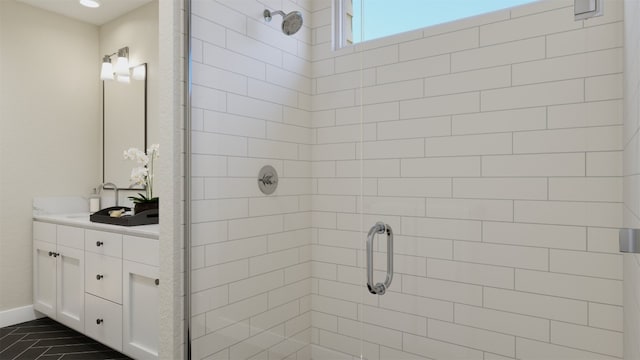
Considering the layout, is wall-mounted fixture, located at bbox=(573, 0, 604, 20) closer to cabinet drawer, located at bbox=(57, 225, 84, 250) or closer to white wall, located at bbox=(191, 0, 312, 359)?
white wall, located at bbox=(191, 0, 312, 359)

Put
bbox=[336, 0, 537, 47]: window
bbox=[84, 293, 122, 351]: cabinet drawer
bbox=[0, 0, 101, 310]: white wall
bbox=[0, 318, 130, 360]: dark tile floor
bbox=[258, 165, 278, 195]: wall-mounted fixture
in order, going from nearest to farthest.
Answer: bbox=[336, 0, 537, 47]: window < bbox=[258, 165, 278, 195]: wall-mounted fixture < bbox=[84, 293, 122, 351]: cabinet drawer < bbox=[0, 318, 130, 360]: dark tile floor < bbox=[0, 0, 101, 310]: white wall

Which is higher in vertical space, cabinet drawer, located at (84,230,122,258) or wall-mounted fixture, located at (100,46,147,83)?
wall-mounted fixture, located at (100,46,147,83)

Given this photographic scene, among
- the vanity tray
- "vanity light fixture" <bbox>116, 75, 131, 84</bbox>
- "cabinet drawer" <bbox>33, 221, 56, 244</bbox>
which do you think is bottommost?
"cabinet drawer" <bbox>33, 221, 56, 244</bbox>

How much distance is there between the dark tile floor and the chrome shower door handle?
1686mm

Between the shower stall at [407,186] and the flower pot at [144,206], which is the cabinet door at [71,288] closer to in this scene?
the flower pot at [144,206]

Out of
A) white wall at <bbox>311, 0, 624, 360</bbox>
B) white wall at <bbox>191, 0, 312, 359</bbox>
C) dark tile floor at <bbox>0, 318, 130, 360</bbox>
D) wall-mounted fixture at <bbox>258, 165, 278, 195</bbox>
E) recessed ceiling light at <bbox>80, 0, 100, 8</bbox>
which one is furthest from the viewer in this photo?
recessed ceiling light at <bbox>80, 0, 100, 8</bbox>

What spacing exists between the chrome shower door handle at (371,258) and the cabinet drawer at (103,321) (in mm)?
1514

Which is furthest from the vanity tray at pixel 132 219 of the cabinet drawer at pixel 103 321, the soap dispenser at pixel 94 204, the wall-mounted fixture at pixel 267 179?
the wall-mounted fixture at pixel 267 179

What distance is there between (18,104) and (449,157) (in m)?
3.23

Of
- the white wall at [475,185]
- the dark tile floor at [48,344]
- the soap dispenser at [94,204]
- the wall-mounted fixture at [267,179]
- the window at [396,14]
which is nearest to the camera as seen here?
the white wall at [475,185]

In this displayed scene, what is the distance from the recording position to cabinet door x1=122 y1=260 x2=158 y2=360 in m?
1.99

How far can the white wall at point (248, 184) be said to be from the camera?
156 cm

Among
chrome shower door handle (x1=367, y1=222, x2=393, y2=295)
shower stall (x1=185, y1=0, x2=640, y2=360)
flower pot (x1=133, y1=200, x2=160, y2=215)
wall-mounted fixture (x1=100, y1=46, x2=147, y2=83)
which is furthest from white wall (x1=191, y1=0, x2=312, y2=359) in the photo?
wall-mounted fixture (x1=100, y1=46, x2=147, y2=83)

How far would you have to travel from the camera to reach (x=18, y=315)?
2822mm
